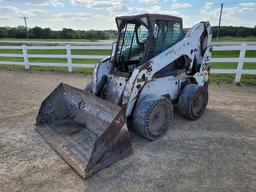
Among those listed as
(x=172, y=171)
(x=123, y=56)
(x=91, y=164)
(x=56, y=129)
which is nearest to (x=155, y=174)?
(x=172, y=171)

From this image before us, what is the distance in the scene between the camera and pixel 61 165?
314 centimetres

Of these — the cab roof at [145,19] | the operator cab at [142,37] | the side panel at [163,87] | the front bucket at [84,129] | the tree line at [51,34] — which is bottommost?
the front bucket at [84,129]

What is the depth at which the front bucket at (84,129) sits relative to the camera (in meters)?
2.94

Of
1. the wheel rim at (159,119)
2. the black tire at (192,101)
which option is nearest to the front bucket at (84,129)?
the wheel rim at (159,119)

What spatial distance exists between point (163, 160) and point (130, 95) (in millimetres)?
1134

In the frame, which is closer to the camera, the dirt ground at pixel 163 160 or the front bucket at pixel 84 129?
the dirt ground at pixel 163 160

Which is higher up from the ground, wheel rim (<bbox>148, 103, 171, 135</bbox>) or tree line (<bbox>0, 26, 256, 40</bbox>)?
tree line (<bbox>0, 26, 256, 40</bbox>)

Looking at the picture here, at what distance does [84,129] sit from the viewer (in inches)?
153

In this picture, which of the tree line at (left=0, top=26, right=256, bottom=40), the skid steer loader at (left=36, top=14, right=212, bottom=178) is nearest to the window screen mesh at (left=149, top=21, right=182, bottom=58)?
the skid steer loader at (left=36, top=14, right=212, bottom=178)

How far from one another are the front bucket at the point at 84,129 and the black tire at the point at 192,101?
1.71 meters

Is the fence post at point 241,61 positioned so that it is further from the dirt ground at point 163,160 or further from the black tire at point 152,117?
the black tire at point 152,117

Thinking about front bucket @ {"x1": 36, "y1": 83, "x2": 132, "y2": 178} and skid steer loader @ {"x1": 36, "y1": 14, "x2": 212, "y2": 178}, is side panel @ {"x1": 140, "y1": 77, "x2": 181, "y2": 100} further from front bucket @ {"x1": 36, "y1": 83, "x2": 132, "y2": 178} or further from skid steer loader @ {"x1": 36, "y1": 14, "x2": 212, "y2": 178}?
front bucket @ {"x1": 36, "y1": 83, "x2": 132, "y2": 178}

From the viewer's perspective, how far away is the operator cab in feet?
12.6

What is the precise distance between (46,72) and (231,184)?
914 centimetres
